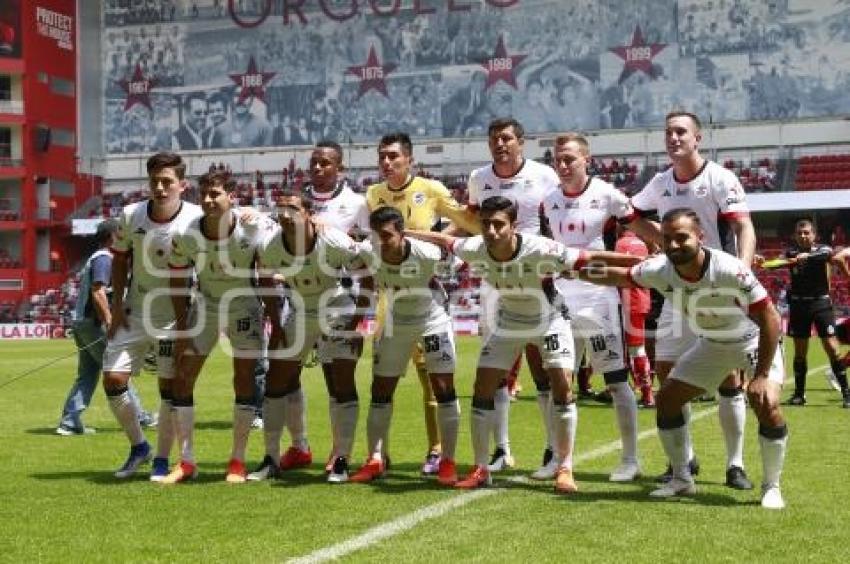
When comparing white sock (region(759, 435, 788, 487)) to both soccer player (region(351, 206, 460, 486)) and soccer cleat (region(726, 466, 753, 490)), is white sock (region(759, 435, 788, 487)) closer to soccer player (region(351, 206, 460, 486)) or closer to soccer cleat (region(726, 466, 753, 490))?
soccer cleat (region(726, 466, 753, 490))

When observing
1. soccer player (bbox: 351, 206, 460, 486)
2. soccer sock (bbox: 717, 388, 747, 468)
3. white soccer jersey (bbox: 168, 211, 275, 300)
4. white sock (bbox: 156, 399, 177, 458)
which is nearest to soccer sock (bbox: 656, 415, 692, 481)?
soccer sock (bbox: 717, 388, 747, 468)

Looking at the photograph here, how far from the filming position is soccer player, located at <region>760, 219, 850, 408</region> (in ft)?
48.1

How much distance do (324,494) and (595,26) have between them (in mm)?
42815

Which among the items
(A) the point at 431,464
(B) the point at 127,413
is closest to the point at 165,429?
(B) the point at 127,413

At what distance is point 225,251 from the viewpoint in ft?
28.7

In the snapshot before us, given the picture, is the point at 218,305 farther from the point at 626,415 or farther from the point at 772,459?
the point at 772,459

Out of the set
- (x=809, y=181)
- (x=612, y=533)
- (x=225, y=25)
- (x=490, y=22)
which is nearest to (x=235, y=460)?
(x=612, y=533)

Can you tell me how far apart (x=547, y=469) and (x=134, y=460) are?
324cm

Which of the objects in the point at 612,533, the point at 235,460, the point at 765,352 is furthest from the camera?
the point at 235,460

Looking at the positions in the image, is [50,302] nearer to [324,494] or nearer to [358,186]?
[358,186]

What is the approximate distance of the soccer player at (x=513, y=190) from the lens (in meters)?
9.03

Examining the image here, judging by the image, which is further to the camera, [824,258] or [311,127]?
[311,127]

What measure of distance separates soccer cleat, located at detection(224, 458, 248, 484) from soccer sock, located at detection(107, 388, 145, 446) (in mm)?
970

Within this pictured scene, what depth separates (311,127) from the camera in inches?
2055
